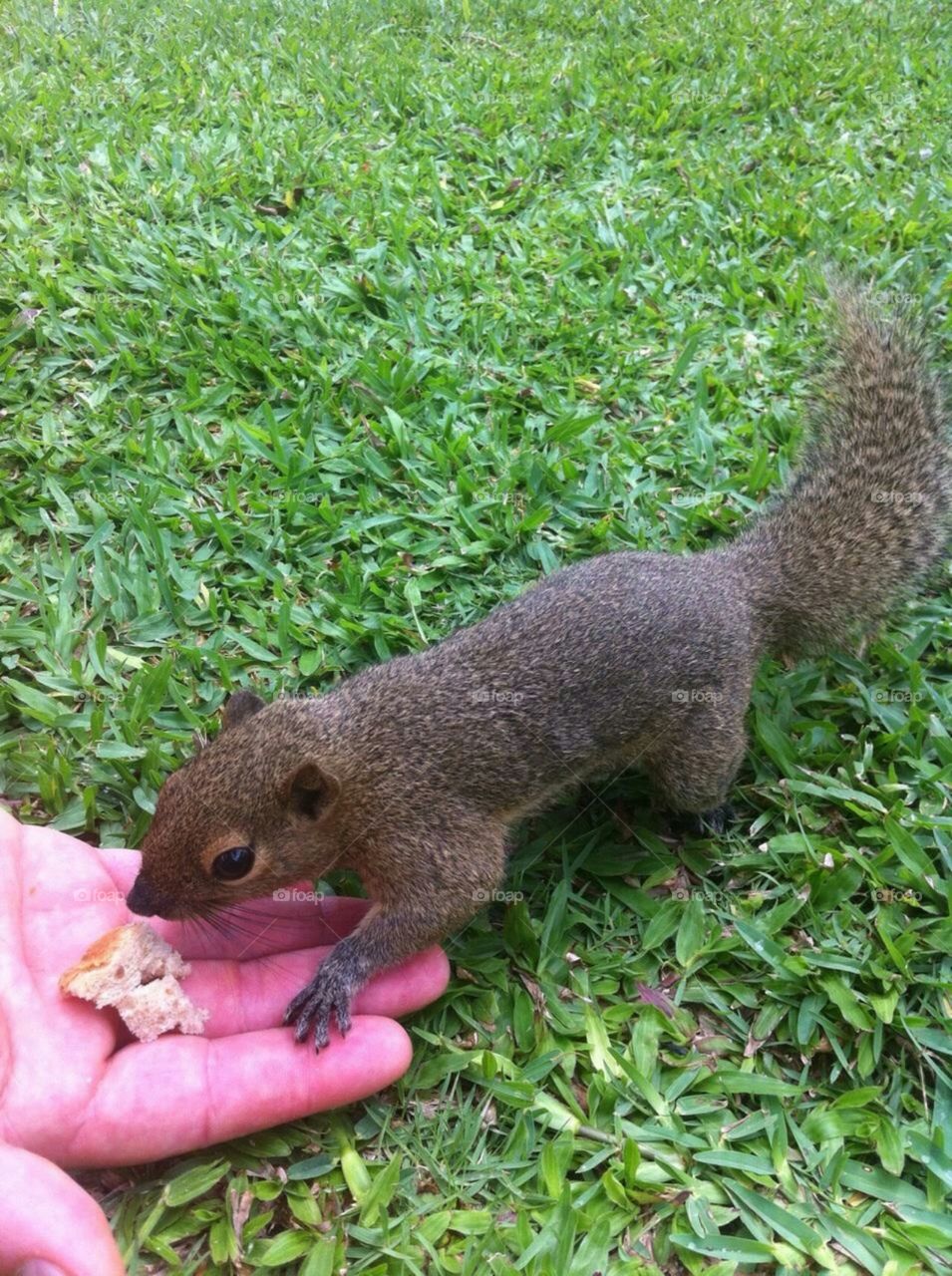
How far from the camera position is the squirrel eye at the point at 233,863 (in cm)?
263

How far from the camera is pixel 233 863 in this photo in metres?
2.65

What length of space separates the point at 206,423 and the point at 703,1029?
3.30 metres

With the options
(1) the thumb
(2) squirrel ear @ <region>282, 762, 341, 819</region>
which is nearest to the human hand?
(1) the thumb

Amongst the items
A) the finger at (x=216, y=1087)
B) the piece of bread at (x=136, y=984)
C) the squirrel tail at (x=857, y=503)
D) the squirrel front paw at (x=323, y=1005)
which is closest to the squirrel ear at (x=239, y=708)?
the piece of bread at (x=136, y=984)

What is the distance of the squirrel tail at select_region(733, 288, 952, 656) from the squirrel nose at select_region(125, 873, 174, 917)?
2.16 m

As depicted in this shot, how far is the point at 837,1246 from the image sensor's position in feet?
7.81

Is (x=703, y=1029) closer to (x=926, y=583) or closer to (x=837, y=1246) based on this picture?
(x=837, y=1246)

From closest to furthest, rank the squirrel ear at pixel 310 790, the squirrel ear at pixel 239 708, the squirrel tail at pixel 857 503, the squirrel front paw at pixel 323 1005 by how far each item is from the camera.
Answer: the squirrel front paw at pixel 323 1005 < the squirrel ear at pixel 310 790 < the squirrel ear at pixel 239 708 < the squirrel tail at pixel 857 503

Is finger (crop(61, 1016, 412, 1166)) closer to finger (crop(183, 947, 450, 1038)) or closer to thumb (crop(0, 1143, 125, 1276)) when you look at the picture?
finger (crop(183, 947, 450, 1038))

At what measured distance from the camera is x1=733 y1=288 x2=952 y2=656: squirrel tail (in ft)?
11.2

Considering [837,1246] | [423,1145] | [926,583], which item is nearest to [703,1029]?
[837,1246]

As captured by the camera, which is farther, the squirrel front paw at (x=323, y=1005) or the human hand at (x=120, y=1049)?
the squirrel front paw at (x=323, y=1005)

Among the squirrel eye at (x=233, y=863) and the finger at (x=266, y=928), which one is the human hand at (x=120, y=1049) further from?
the squirrel eye at (x=233, y=863)

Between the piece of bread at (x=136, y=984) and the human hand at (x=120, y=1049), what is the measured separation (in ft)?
0.16
